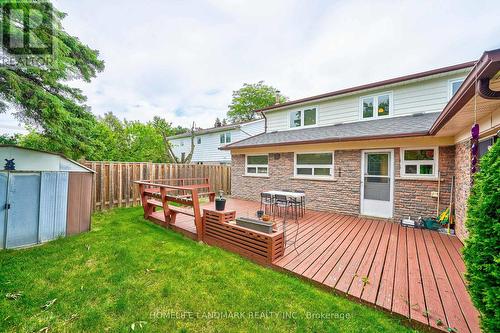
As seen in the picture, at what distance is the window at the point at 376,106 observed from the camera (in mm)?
8138

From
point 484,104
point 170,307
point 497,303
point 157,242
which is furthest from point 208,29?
point 497,303

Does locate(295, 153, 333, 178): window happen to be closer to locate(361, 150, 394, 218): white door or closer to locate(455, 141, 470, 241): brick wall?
locate(361, 150, 394, 218): white door

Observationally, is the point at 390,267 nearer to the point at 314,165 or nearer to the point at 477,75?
the point at 477,75

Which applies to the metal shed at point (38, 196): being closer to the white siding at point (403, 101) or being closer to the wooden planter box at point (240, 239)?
the wooden planter box at point (240, 239)

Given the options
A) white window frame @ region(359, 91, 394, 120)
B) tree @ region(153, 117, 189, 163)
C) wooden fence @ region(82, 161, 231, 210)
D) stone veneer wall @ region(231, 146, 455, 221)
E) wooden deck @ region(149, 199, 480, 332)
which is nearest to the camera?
wooden deck @ region(149, 199, 480, 332)

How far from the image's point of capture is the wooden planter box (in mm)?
3455

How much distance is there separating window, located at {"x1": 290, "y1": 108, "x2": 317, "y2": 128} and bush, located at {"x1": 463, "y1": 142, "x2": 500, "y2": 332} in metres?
8.61

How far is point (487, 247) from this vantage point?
159cm

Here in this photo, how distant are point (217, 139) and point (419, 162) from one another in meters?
15.1

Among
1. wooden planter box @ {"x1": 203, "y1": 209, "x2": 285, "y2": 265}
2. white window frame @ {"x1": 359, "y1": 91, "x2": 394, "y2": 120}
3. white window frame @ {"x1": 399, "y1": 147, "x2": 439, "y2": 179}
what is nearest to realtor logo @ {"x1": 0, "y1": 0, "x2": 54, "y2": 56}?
wooden planter box @ {"x1": 203, "y1": 209, "x2": 285, "y2": 265}

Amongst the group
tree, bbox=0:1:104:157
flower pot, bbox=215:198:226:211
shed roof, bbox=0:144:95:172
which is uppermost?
tree, bbox=0:1:104:157

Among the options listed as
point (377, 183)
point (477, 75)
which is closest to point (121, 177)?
point (377, 183)

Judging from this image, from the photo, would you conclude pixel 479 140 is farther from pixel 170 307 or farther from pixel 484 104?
pixel 170 307

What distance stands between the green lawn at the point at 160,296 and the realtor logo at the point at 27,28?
3908 millimetres
